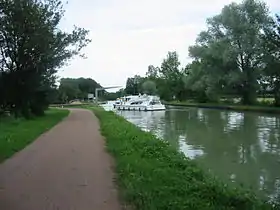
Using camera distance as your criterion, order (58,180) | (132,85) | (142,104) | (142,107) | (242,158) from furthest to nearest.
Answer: (132,85)
(142,104)
(142,107)
(242,158)
(58,180)

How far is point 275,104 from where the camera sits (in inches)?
2234

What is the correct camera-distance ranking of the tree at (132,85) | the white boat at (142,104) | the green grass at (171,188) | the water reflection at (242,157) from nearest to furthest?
the green grass at (171,188) < the water reflection at (242,157) < the white boat at (142,104) < the tree at (132,85)

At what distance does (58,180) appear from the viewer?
30.9ft

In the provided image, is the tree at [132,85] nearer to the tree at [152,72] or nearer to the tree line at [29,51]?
the tree at [152,72]

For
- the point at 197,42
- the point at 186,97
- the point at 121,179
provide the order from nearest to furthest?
the point at 121,179 → the point at 197,42 → the point at 186,97

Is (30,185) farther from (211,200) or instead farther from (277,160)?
(277,160)

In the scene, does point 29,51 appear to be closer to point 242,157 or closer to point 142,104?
point 242,157

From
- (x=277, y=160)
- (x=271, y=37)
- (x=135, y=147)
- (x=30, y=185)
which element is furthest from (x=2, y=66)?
(x=271, y=37)

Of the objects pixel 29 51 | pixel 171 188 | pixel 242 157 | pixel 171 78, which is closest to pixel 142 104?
pixel 171 78

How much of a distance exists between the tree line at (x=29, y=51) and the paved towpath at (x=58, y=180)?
16.3 ft

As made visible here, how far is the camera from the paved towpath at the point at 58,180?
7.30 metres

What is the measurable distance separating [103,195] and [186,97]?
324 ft

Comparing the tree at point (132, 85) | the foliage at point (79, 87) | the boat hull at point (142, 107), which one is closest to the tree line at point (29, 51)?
the boat hull at point (142, 107)

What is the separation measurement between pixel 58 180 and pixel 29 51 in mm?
18423
